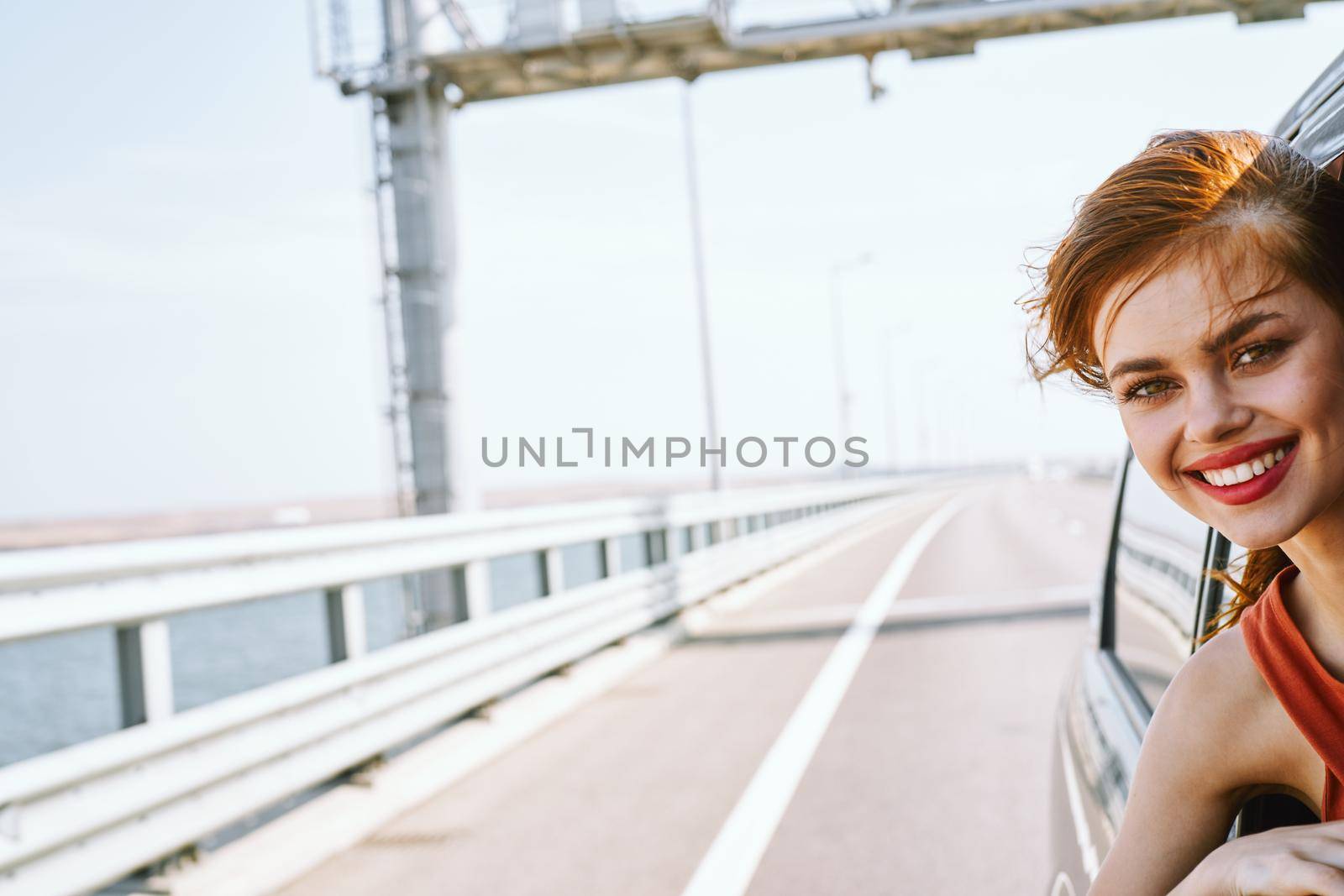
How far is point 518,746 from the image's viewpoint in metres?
7.31

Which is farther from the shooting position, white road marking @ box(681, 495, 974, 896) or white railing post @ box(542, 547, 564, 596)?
white railing post @ box(542, 547, 564, 596)

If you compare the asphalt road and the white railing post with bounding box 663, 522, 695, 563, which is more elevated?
the white railing post with bounding box 663, 522, 695, 563

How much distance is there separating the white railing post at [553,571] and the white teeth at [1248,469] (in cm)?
727

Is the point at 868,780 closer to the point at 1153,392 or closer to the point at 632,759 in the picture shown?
the point at 632,759

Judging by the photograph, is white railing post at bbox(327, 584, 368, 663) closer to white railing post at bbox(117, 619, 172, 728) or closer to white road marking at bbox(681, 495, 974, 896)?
white railing post at bbox(117, 619, 172, 728)

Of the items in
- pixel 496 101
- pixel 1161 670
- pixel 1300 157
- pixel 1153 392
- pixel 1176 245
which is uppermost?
pixel 496 101

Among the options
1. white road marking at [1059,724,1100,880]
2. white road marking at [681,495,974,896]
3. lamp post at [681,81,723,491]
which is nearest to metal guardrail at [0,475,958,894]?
white road marking at [681,495,974,896]

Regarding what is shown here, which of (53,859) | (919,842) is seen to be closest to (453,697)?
(919,842)

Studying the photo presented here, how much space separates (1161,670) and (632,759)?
4.49 m

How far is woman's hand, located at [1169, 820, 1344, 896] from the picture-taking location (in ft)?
4.58

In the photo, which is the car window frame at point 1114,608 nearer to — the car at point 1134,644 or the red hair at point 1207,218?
the car at point 1134,644

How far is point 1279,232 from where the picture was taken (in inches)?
59.2

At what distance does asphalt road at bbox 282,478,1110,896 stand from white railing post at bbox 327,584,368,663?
79 cm

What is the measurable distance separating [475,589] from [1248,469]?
617 cm
